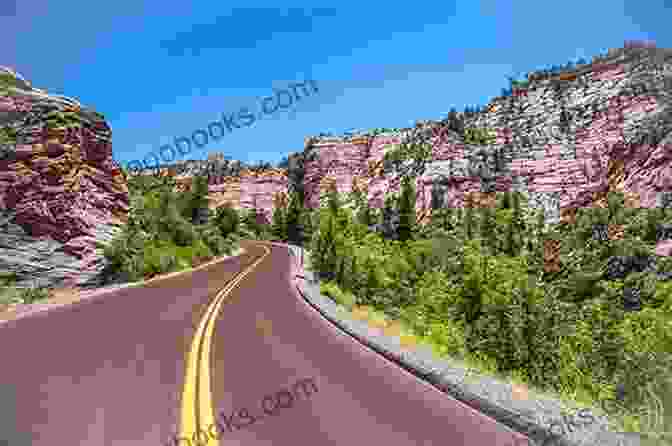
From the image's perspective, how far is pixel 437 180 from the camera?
62.5 metres

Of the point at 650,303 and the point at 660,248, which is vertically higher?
the point at 660,248

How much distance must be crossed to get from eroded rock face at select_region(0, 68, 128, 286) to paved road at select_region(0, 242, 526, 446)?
20.1 ft

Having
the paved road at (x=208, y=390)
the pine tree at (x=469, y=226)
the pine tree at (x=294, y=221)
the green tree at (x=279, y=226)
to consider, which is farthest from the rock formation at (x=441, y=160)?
the green tree at (x=279, y=226)

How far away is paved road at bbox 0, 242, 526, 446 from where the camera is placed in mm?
3641

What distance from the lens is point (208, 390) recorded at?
4.73 meters

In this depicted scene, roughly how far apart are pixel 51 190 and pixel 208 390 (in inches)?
559

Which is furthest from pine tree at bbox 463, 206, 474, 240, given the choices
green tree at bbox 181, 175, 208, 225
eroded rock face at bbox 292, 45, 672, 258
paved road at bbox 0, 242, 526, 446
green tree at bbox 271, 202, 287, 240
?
green tree at bbox 271, 202, 287, 240

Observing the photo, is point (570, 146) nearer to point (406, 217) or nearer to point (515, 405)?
point (406, 217)

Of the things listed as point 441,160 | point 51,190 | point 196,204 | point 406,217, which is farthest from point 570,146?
point 51,190

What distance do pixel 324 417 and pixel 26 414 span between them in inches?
119

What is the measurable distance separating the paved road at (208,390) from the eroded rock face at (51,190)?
6.14 metres

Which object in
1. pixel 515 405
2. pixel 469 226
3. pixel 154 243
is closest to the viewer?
pixel 515 405

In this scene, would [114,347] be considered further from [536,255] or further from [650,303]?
[536,255]

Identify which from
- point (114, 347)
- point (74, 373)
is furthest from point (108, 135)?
point (74, 373)
